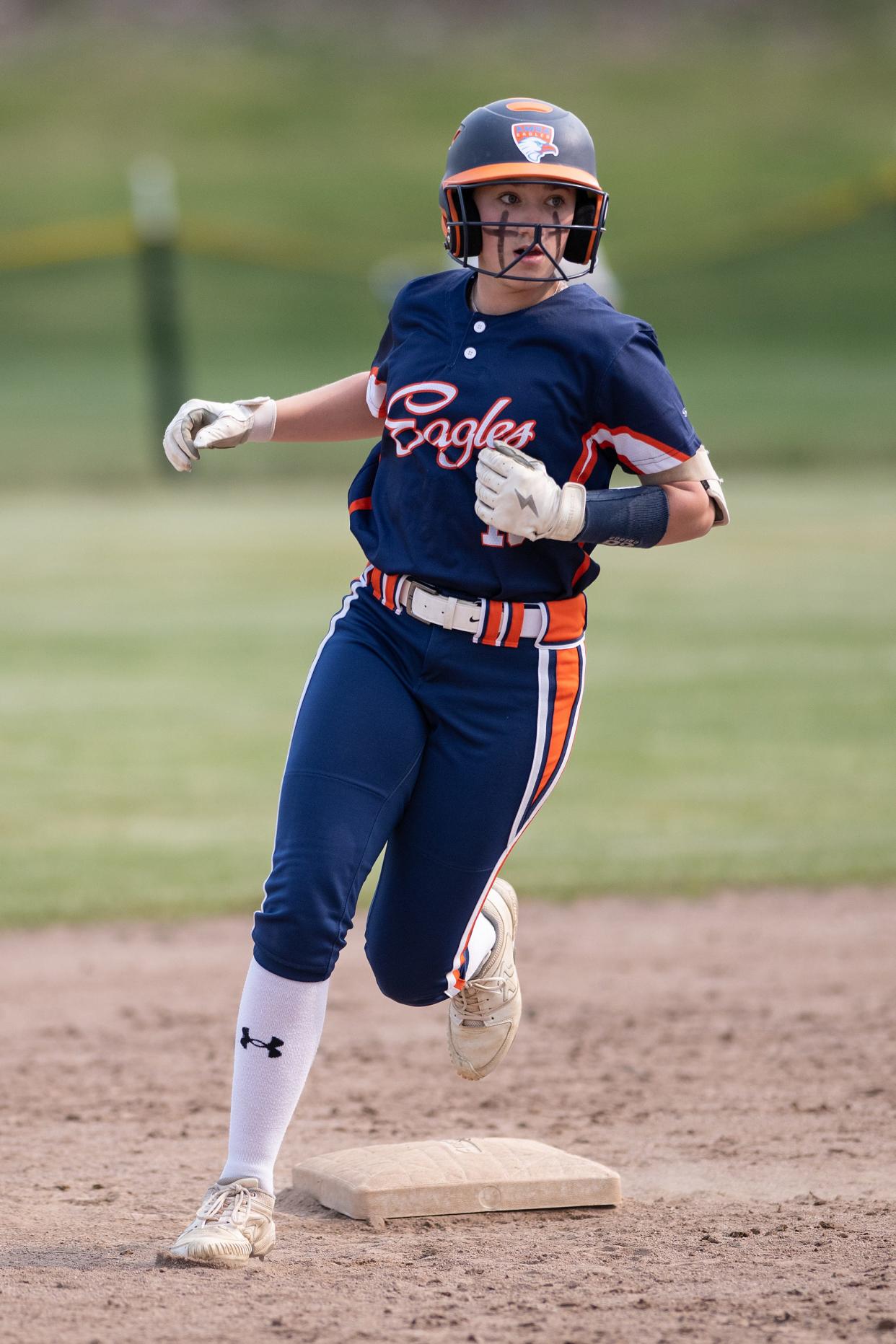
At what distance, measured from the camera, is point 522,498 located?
126 inches

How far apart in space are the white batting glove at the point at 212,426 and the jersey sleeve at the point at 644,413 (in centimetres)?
76

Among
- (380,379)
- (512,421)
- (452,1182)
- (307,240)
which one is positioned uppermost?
(307,240)

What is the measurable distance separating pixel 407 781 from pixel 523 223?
3.52ft

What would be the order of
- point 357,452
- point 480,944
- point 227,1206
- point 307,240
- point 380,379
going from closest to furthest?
point 227,1206
point 380,379
point 480,944
point 357,452
point 307,240

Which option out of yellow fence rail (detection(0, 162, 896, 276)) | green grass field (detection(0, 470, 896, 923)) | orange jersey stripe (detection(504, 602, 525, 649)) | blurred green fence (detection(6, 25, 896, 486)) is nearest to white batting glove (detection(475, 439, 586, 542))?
orange jersey stripe (detection(504, 602, 525, 649))

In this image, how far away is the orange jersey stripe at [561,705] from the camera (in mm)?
3541

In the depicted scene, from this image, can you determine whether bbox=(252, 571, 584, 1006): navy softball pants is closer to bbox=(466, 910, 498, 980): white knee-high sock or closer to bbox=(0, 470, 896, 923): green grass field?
bbox=(466, 910, 498, 980): white knee-high sock

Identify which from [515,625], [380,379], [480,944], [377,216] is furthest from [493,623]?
[377,216]

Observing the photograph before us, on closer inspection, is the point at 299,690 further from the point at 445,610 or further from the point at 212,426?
the point at 445,610

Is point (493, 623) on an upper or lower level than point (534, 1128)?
upper

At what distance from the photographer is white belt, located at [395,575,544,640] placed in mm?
3434

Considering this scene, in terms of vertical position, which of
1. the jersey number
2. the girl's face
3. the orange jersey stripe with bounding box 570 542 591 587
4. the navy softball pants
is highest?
the girl's face

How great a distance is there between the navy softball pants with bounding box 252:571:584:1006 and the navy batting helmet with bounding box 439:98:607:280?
2.29 feet

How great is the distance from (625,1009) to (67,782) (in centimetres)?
338
